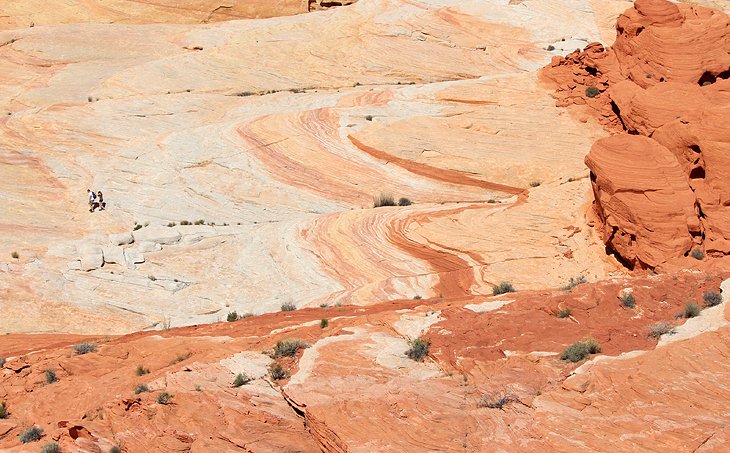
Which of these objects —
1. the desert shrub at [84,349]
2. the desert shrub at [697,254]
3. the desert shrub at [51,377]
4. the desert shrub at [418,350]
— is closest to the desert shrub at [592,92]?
the desert shrub at [697,254]

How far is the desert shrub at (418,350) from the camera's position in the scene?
17.6m

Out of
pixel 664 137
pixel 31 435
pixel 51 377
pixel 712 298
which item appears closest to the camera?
pixel 31 435

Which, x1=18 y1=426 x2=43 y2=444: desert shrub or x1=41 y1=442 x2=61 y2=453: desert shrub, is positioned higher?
x1=41 y1=442 x2=61 y2=453: desert shrub

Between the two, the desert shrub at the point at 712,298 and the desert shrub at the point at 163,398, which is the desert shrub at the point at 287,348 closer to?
the desert shrub at the point at 163,398

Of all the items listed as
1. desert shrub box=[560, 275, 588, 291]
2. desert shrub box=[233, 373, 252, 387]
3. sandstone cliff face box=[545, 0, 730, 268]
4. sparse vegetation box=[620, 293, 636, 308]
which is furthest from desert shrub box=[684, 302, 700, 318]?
sandstone cliff face box=[545, 0, 730, 268]

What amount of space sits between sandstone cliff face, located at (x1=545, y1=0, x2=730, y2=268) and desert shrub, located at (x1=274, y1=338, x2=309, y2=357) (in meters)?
11.8

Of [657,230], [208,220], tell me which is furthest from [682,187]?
[208,220]

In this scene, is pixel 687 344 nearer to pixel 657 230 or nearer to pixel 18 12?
pixel 657 230

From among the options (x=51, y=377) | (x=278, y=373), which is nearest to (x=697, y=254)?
(x=278, y=373)

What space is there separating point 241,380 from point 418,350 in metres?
3.03

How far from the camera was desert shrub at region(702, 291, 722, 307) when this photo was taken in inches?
700

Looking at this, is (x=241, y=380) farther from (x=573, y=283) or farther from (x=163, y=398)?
(x=573, y=283)

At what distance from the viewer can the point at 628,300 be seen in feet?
61.3

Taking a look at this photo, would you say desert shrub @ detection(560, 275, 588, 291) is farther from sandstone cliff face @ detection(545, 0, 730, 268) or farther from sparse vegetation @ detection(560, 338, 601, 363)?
sparse vegetation @ detection(560, 338, 601, 363)
